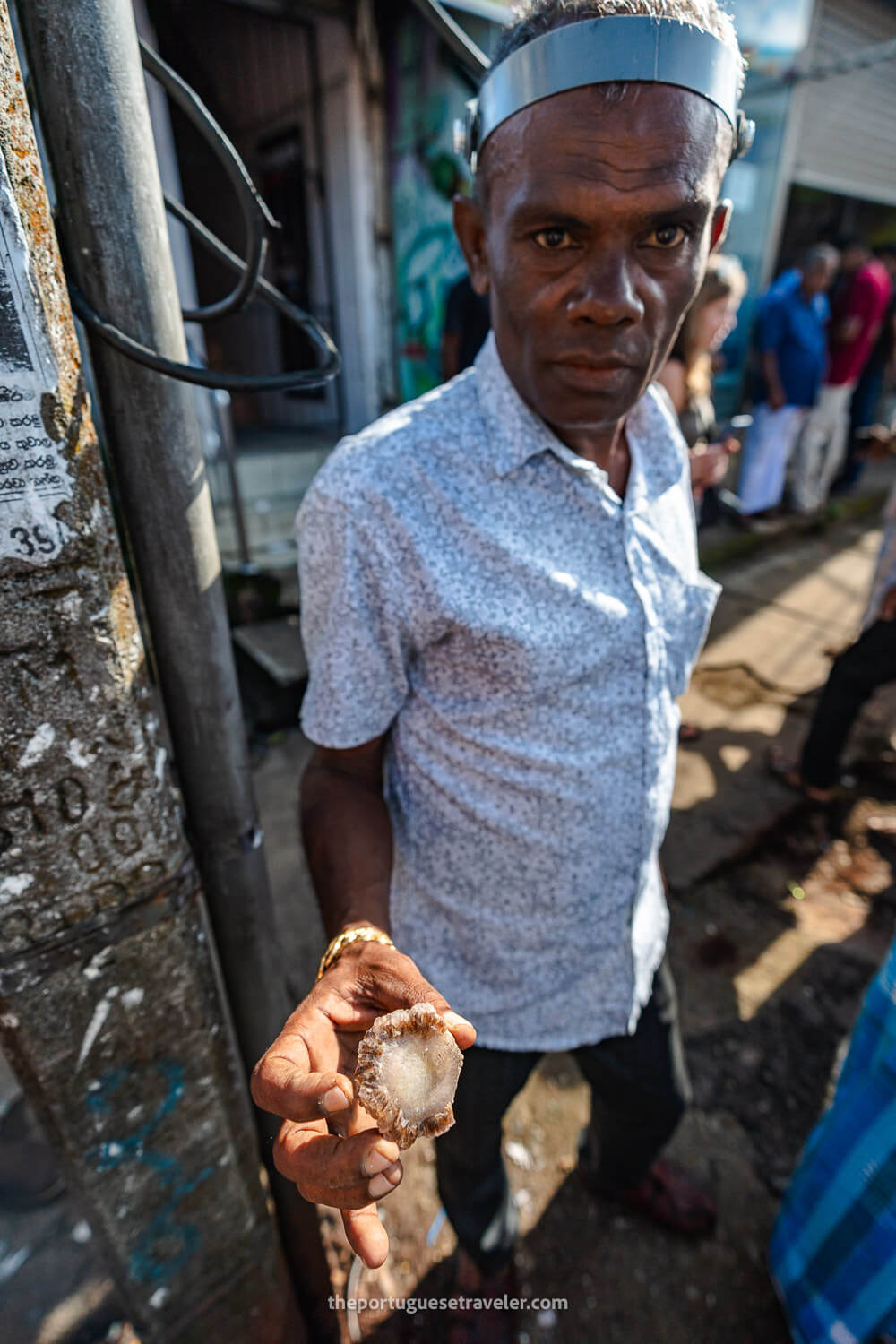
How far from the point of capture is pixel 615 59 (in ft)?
2.91

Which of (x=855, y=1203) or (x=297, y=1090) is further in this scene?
(x=855, y=1203)

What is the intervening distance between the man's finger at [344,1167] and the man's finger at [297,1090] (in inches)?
1.2

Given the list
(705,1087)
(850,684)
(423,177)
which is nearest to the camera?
(705,1087)

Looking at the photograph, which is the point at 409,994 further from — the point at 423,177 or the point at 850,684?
the point at 423,177

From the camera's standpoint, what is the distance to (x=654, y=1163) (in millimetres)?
1828

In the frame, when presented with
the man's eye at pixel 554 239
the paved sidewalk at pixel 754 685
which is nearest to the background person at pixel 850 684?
the paved sidewalk at pixel 754 685

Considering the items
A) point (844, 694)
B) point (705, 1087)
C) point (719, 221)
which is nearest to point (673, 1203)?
point (705, 1087)

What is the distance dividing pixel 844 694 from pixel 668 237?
96.4 inches

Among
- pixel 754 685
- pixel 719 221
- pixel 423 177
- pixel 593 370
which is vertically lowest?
pixel 754 685

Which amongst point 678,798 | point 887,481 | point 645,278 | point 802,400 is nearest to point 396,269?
point 802,400

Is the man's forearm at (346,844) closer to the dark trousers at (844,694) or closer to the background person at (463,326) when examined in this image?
the dark trousers at (844,694)

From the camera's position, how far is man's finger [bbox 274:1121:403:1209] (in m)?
0.62

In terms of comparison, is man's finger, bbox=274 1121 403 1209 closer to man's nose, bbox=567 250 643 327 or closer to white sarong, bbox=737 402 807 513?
man's nose, bbox=567 250 643 327

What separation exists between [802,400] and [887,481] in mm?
4050
